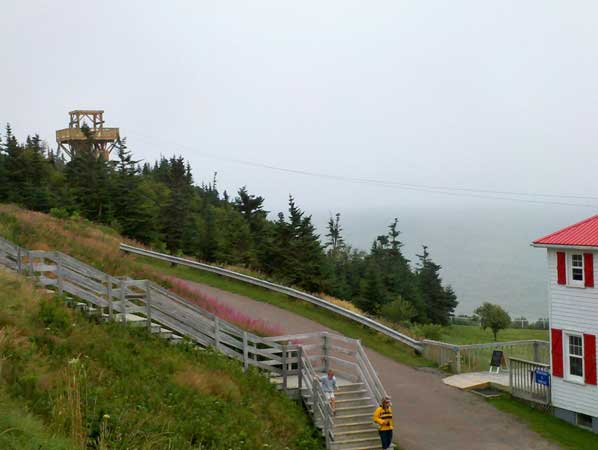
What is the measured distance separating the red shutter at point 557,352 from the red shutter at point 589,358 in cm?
75

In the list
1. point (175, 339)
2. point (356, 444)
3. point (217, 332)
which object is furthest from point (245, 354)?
point (356, 444)

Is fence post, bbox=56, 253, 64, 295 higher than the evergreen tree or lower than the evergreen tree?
higher

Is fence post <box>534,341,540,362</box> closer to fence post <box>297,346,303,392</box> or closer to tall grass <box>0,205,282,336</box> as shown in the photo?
tall grass <box>0,205,282,336</box>

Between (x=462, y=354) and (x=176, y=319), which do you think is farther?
(x=462, y=354)

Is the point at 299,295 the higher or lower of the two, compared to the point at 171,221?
lower

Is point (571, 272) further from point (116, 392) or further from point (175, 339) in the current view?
point (116, 392)

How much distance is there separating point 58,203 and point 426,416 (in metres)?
33.2

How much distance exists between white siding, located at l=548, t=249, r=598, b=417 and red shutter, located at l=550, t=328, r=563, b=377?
0.15 meters

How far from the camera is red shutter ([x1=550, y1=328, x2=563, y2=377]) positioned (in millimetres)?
17797

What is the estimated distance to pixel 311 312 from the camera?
24.6 meters

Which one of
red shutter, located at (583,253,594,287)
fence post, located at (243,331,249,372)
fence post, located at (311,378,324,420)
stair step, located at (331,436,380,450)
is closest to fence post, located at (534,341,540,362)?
red shutter, located at (583,253,594,287)

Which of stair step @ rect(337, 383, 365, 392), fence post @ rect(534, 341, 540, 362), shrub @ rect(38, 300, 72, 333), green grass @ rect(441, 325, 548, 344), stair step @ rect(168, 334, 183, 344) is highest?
shrub @ rect(38, 300, 72, 333)

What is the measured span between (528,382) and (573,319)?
2.43 m

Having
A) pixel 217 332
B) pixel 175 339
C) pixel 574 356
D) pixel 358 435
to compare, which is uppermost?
pixel 217 332
